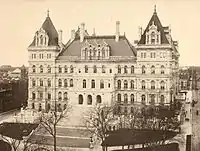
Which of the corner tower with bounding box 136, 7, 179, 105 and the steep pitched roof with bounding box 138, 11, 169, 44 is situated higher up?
the steep pitched roof with bounding box 138, 11, 169, 44

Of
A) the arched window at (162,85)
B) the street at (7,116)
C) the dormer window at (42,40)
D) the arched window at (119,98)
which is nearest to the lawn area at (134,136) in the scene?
the arched window at (119,98)

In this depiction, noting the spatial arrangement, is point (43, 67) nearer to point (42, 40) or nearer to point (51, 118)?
point (42, 40)

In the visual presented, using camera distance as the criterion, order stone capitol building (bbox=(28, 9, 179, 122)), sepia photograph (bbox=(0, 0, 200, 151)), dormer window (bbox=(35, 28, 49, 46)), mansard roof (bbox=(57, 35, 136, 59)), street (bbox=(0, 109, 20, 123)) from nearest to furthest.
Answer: sepia photograph (bbox=(0, 0, 200, 151)), street (bbox=(0, 109, 20, 123)), stone capitol building (bbox=(28, 9, 179, 122)), dormer window (bbox=(35, 28, 49, 46)), mansard roof (bbox=(57, 35, 136, 59))

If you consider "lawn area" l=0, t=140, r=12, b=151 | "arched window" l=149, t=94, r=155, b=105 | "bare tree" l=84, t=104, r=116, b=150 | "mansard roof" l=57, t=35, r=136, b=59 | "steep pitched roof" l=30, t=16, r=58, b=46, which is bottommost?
"lawn area" l=0, t=140, r=12, b=151

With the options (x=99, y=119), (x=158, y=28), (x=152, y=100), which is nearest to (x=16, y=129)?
(x=99, y=119)

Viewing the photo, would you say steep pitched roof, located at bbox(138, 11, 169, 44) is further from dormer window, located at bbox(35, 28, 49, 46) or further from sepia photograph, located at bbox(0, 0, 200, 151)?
dormer window, located at bbox(35, 28, 49, 46)

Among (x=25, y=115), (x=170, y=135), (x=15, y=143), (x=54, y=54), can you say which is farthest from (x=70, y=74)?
(x=170, y=135)

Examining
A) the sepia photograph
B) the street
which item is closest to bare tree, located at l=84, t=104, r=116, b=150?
the sepia photograph

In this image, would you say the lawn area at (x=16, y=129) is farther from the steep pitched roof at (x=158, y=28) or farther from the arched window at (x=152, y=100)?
the steep pitched roof at (x=158, y=28)
